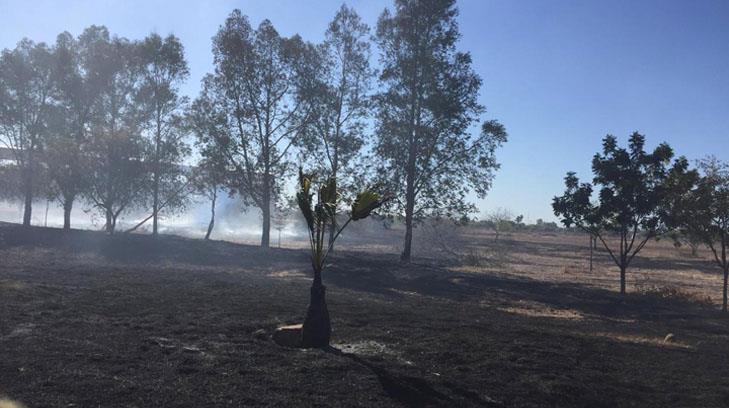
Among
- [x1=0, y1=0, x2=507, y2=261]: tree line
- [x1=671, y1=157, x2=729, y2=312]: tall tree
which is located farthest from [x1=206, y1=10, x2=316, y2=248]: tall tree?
[x1=671, y1=157, x2=729, y2=312]: tall tree

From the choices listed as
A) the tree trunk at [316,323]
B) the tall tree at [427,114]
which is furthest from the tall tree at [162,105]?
the tree trunk at [316,323]

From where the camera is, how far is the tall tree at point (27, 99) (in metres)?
32.4

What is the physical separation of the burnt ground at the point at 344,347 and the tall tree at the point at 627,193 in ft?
9.03

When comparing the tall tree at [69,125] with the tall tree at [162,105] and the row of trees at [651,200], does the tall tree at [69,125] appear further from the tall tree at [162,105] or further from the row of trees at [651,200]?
the row of trees at [651,200]

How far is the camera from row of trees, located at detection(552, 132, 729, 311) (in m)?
17.1

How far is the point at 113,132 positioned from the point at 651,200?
2681cm

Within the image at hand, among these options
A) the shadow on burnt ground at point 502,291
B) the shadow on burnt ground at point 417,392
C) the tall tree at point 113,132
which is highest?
the tall tree at point 113,132

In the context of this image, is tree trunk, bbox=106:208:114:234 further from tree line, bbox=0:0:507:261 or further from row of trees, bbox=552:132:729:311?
row of trees, bbox=552:132:729:311

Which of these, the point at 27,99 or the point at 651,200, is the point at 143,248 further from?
the point at 651,200

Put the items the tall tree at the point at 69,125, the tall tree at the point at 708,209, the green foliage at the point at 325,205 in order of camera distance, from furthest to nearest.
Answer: the tall tree at the point at 69,125
the tall tree at the point at 708,209
the green foliage at the point at 325,205

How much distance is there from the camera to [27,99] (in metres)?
33.1

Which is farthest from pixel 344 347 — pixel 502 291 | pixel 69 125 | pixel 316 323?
pixel 69 125

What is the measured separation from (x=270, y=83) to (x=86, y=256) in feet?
41.5

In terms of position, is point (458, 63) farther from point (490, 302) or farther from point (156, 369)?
point (156, 369)
